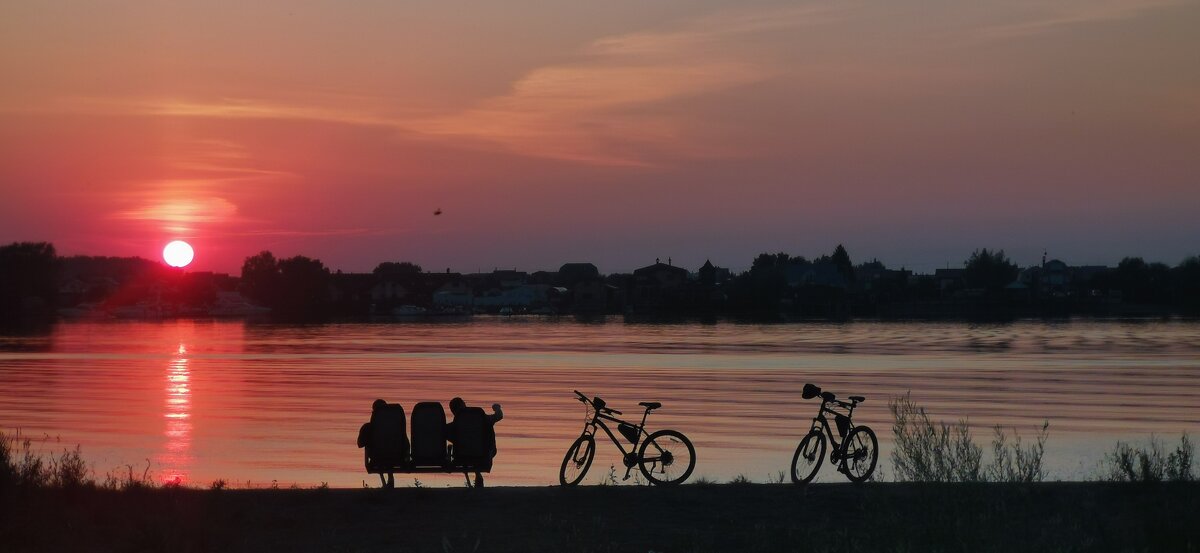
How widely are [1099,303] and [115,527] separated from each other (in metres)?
168

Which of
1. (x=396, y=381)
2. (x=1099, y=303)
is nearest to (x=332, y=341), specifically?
(x=396, y=381)

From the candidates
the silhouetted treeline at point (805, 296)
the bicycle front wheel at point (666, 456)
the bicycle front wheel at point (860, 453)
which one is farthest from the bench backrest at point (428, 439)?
the silhouetted treeline at point (805, 296)

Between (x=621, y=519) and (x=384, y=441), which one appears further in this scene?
(x=384, y=441)

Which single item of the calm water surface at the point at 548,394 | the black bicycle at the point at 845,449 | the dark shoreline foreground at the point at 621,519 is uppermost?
the black bicycle at the point at 845,449

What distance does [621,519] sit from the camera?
1240 cm

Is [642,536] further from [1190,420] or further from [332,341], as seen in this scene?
[332,341]

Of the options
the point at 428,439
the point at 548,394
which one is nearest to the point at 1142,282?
the point at 548,394

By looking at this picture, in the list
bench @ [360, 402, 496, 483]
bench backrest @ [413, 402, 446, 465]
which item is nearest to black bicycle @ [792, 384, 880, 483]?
A: bench @ [360, 402, 496, 483]

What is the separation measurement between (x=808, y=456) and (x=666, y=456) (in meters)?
1.95

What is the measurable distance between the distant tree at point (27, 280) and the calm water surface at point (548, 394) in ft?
358

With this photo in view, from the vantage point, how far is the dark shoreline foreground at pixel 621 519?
11117 mm

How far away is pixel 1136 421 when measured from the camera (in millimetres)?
28453

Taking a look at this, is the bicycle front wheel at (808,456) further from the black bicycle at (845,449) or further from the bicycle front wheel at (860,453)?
the bicycle front wheel at (860,453)

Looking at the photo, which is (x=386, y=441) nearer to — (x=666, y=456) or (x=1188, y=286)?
(x=666, y=456)
